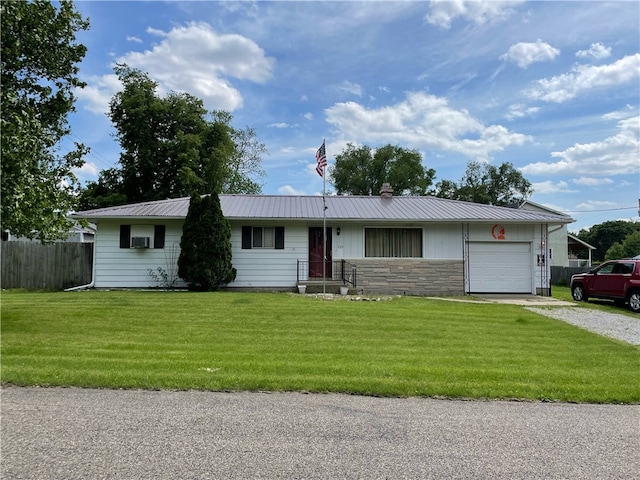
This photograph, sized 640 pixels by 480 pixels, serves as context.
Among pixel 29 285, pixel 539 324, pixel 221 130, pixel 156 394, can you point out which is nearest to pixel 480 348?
pixel 539 324

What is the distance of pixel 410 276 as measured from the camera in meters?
15.9

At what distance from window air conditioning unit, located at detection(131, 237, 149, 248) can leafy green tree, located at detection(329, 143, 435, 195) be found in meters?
31.0

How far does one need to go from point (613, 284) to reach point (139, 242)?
16.2 meters

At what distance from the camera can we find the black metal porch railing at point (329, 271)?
15.7 m

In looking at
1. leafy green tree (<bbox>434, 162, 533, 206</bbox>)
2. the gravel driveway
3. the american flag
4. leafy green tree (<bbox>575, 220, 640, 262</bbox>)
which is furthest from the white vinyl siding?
leafy green tree (<bbox>575, 220, 640, 262</bbox>)

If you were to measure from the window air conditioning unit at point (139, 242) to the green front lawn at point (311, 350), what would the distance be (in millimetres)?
4434

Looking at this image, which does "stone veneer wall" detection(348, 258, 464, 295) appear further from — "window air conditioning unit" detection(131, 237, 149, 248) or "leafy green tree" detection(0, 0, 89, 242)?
"leafy green tree" detection(0, 0, 89, 242)

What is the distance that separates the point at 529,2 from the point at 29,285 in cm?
1844

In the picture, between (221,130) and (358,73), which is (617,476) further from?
(221,130)

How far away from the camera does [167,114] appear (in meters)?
28.3

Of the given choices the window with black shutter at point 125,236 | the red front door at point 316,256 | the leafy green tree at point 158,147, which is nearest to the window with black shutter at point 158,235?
the window with black shutter at point 125,236

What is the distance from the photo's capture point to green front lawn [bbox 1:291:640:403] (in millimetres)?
4875

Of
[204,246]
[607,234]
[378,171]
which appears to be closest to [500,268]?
[204,246]

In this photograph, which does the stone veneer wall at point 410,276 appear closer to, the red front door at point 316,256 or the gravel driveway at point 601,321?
the red front door at point 316,256
